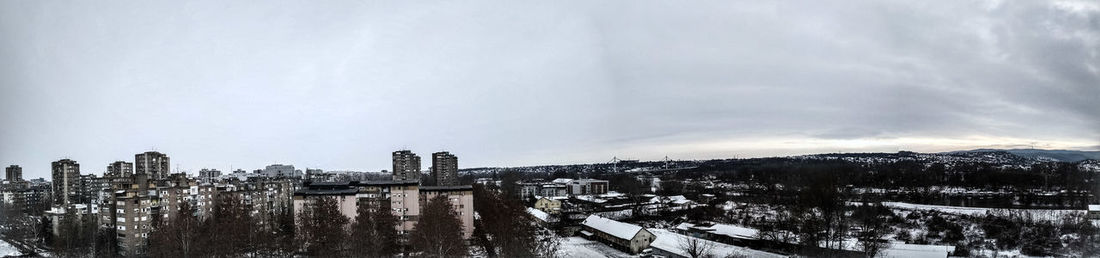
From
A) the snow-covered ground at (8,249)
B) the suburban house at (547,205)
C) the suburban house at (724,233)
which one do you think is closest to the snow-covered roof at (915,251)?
the suburban house at (724,233)

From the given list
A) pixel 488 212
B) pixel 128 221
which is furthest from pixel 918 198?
pixel 128 221

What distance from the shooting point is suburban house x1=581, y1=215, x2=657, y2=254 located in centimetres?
939

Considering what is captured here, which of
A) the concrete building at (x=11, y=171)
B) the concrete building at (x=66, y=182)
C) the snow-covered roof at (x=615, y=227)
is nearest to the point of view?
the concrete building at (x=11, y=171)

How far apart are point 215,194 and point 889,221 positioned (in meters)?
13.8

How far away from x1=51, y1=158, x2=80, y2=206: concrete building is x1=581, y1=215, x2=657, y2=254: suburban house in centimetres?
1189

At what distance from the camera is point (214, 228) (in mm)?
7473

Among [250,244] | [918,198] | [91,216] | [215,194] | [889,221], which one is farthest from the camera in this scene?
[918,198]

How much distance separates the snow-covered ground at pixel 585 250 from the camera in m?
9.01

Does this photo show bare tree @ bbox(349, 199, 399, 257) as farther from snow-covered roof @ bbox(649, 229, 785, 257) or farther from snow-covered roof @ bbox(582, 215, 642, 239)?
snow-covered roof @ bbox(649, 229, 785, 257)

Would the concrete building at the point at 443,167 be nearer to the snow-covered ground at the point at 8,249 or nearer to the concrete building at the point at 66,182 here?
the concrete building at the point at 66,182

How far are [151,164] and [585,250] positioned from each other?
12529mm

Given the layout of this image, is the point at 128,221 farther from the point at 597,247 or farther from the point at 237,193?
the point at 597,247

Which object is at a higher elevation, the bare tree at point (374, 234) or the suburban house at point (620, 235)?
the bare tree at point (374, 234)

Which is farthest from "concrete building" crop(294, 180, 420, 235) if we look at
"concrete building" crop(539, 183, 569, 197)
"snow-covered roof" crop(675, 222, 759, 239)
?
"concrete building" crop(539, 183, 569, 197)
